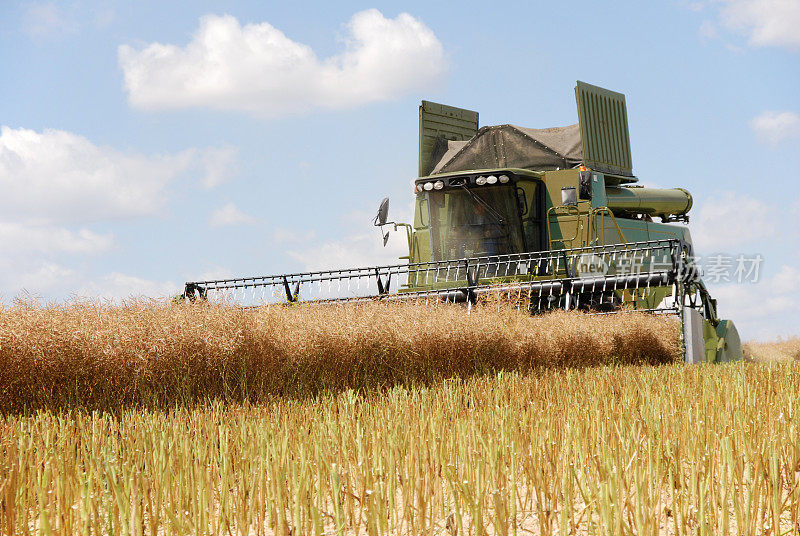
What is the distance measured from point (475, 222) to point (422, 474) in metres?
7.48

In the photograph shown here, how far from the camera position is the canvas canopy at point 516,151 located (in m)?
11.1

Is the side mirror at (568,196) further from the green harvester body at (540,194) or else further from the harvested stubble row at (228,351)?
the harvested stubble row at (228,351)

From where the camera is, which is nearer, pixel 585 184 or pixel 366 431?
pixel 366 431

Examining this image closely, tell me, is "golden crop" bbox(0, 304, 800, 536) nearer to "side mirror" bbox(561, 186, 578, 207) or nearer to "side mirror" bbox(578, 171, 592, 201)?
"side mirror" bbox(561, 186, 578, 207)

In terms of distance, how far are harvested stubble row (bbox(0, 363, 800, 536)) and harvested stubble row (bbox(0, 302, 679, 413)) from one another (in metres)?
0.48

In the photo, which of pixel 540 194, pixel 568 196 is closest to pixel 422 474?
pixel 568 196

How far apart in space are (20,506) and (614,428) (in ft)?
8.16

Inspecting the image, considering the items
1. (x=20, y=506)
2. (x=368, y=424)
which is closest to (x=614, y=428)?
(x=368, y=424)

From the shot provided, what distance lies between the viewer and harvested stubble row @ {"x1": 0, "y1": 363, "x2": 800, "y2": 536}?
7.72 ft

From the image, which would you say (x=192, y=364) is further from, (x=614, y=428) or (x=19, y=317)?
(x=614, y=428)

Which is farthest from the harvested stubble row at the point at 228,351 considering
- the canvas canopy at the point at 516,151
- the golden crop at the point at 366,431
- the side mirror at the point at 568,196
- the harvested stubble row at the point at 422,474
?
the canvas canopy at the point at 516,151

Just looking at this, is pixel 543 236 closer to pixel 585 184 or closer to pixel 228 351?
pixel 585 184

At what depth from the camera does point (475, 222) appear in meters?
9.98

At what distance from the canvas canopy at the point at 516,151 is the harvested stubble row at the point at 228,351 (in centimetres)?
428
